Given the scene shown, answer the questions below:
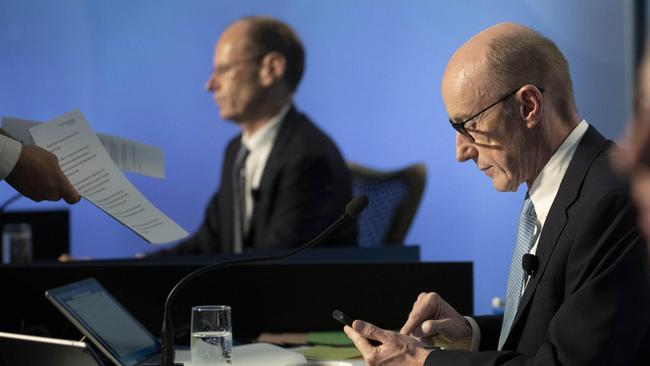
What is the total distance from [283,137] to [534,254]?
8.40 ft

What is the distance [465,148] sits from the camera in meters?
2.27

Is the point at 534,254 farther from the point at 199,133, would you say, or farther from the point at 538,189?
the point at 199,133

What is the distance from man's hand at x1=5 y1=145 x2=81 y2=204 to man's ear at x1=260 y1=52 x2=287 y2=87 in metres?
2.60

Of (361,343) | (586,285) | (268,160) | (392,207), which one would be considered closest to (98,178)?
(361,343)

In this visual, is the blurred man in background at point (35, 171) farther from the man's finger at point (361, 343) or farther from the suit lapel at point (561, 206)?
the suit lapel at point (561, 206)

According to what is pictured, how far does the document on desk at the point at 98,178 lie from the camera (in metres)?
2.06

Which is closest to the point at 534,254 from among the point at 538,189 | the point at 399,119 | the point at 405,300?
the point at 538,189

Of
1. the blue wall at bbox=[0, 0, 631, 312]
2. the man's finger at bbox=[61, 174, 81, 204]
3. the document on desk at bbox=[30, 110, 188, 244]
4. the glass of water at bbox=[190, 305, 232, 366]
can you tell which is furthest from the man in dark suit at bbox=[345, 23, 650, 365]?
the blue wall at bbox=[0, 0, 631, 312]

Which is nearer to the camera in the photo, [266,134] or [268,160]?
[268,160]

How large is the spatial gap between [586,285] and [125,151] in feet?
3.77

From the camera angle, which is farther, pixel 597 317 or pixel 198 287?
pixel 198 287

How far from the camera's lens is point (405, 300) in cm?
275

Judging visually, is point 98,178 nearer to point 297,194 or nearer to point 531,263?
point 531,263

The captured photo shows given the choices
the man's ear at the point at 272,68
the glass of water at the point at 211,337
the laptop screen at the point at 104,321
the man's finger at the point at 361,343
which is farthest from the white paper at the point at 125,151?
the man's ear at the point at 272,68
